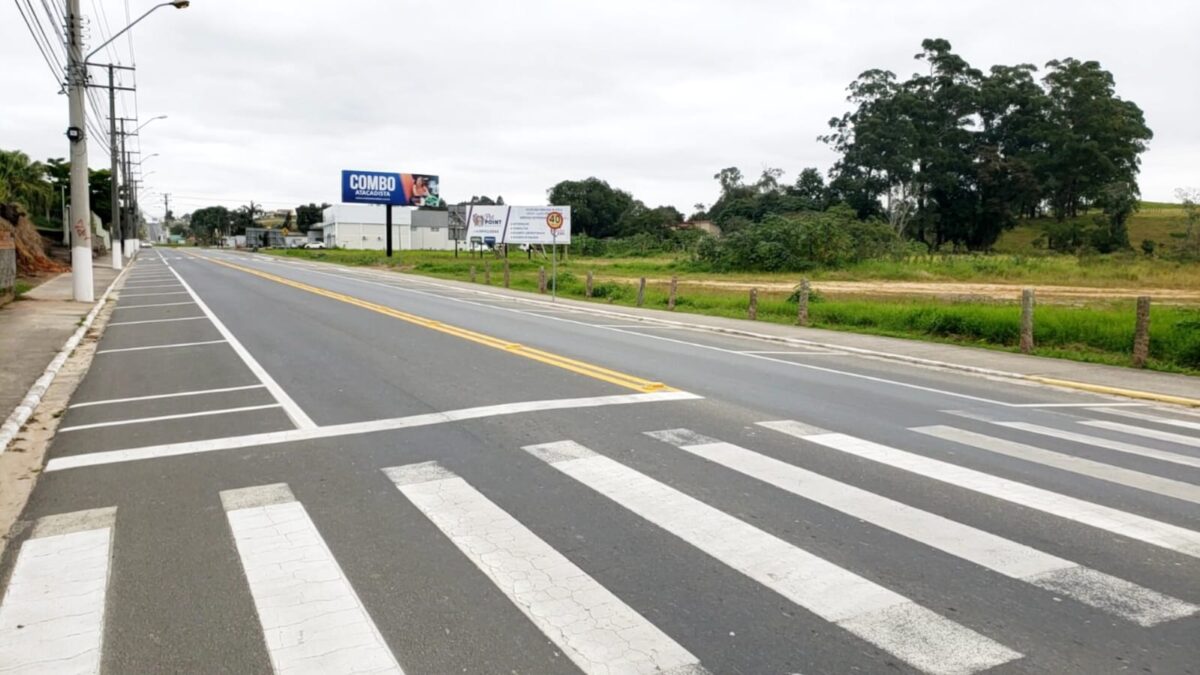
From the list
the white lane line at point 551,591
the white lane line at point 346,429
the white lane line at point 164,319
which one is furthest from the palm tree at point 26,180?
the white lane line at point 551,591

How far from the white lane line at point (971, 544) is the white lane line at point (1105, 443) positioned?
329 cm

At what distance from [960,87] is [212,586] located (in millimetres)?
100585

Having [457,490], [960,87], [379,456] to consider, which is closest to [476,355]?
[379,456]

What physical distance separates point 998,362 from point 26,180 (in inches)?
3448

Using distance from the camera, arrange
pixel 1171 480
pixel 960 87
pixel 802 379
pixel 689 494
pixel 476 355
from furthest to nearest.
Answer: pixel 960 87 < pixel 476 355 < pixel 802 379 < pixel 1171 480 < pixel 689 494

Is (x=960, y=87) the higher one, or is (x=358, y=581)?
(x=960, y=87)

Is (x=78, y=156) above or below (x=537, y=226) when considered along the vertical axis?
above

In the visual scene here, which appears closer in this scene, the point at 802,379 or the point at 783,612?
the point at 783,612

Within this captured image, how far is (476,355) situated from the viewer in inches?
504

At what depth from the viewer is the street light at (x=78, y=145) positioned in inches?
885

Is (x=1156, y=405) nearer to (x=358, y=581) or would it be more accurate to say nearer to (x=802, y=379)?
(x=802, y=379)

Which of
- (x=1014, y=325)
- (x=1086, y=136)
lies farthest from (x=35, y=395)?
(x=1086, y=136)

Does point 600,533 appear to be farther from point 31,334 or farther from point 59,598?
point 31,334

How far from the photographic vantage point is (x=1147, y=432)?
8641 millimetres
